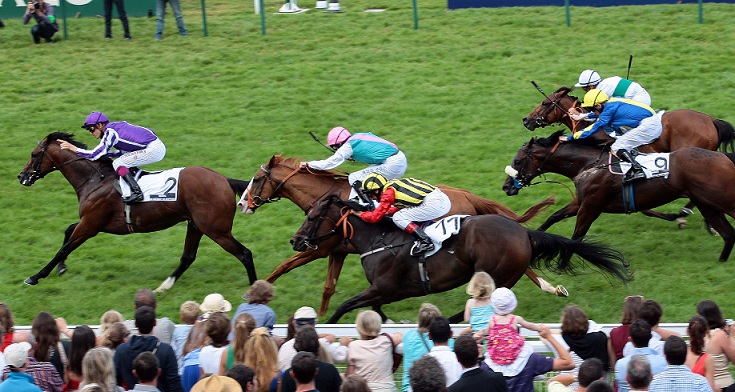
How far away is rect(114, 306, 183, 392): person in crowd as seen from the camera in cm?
593

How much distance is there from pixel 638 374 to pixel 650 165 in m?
5.26

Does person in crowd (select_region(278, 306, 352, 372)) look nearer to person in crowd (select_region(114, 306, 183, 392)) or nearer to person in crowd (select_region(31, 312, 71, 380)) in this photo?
person in crowd (select_region(114, 306, 183, 392))

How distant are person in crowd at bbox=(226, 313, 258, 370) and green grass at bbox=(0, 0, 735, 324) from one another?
11.8ft

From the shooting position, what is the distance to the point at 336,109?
612 inches

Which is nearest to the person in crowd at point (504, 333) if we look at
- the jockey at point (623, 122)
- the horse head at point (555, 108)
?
the jockey at point (623, 122)

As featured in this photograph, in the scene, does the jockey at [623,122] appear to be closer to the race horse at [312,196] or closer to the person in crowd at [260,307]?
the race horse at [312,196]

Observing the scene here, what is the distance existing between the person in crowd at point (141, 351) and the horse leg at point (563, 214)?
Answer: 5.79m

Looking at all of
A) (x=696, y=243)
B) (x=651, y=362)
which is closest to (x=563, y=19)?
(x=696, y=243)

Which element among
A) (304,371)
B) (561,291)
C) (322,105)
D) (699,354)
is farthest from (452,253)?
(322,105)

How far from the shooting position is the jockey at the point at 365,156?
9.87 metres

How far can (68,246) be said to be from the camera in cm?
1054

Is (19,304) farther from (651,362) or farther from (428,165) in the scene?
(651,362)

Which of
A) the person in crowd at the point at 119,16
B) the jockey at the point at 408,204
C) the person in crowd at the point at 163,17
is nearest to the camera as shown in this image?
the jockey at the point at 408,204

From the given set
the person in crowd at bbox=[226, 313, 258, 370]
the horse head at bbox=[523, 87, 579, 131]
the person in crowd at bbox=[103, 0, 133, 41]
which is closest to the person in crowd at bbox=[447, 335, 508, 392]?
the person in crowd at bbox=[226, 313, 258, 370]
